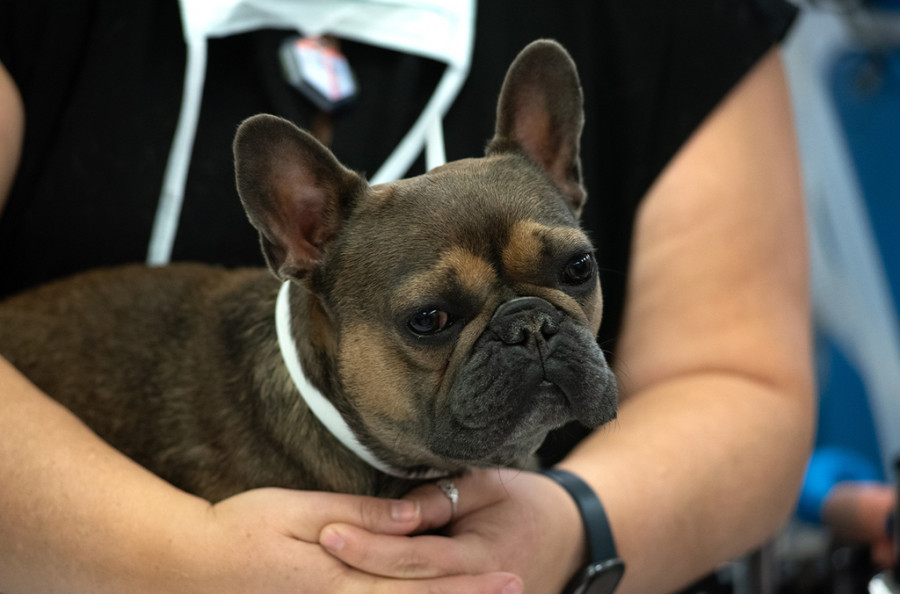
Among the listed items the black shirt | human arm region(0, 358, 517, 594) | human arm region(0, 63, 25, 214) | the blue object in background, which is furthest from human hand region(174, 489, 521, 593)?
the blue object in background

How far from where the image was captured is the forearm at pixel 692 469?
1318 millimetres

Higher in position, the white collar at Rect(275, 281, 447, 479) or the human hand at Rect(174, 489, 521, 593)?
the white collar at Rect(275, 281, 447, 479)

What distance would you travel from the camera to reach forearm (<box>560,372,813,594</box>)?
1.32 metres

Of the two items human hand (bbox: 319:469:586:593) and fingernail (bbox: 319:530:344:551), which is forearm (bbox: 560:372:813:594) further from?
fingernail (bbox: 319:530:344:551)

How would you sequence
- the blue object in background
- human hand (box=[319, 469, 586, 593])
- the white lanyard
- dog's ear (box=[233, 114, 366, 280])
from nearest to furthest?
dog's ear (box=[233, 114, 366, 280]) < human hand (box=[319, 469, 586, 593]) < the white lanyard < the blue object in background

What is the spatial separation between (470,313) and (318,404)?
0.87 feet

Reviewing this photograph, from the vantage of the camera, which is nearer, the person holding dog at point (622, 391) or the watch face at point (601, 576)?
the person holding dog at point (622, 391)

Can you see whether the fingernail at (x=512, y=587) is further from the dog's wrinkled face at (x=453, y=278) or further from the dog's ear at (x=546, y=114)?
the dog's ear at (x=546, y=114)

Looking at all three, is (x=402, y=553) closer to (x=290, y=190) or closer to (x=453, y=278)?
(x=453, y=278)

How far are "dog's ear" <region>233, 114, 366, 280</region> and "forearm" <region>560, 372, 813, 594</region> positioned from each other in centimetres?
54

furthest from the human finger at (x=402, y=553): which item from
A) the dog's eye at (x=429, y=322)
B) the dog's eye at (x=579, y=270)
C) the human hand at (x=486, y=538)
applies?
the dog's eye at (x=579, y=270)

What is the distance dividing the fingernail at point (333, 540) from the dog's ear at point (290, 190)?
0.31m

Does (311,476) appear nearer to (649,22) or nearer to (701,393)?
(701,393)

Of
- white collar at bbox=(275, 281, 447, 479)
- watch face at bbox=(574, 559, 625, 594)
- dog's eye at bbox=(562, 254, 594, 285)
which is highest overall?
dog's eye at bbox=(562, 254, 594, 285)
